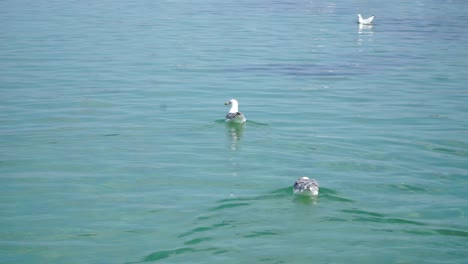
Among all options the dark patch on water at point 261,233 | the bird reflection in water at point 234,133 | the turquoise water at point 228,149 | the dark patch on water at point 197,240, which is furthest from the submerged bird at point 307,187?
the bird reflection in water at point 234,133

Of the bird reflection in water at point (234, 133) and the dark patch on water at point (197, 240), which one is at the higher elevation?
the bird reflection in water at point (234, 133)

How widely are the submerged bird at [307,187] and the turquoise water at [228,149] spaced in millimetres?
252

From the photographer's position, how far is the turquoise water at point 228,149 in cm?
1720

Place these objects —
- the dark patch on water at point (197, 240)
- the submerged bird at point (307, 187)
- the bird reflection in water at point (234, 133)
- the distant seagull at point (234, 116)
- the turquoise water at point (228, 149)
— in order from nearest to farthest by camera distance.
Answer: the dark patch on water at point (197, 240)
the turquoise water at point (228, 149)
the submerged bird at point (307, 187)
the bird reflection in water at point (234, 133)
the distant seagull at point (234, 116)

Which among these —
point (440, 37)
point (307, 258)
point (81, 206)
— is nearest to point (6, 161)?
point (81, 206)

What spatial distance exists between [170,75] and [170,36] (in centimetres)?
1324

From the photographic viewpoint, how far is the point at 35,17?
57000 mm

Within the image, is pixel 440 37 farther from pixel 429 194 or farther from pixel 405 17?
pixel 429 194

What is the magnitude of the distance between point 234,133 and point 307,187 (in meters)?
7.73

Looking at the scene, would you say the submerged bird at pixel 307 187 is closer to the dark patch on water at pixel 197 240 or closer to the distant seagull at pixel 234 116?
the dark patch on water at pixel 197 240

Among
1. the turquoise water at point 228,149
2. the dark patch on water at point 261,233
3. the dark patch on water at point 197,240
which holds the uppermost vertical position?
the turquoise water at point 228,149

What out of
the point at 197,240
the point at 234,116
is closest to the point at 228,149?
the point at 234,116

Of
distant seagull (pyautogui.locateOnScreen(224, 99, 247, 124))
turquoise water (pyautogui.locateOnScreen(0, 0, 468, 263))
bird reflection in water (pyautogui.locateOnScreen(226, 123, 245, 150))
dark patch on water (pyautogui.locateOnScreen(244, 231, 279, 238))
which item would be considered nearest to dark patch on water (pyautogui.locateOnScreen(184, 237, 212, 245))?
turquoise water (pyautogui.locateOnScreen(0, 0, 468, 263))

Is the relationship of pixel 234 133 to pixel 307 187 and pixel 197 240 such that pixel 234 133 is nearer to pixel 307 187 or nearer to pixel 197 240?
pixel 307 187
